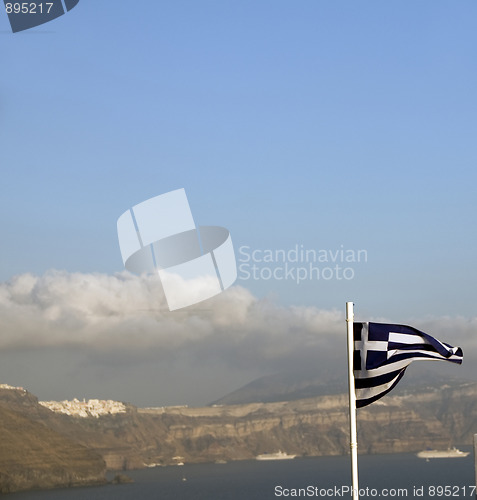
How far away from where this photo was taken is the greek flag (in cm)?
1023

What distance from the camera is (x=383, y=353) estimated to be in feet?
33.8

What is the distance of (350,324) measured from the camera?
32.2 ft

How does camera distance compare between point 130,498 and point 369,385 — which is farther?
point 130,498

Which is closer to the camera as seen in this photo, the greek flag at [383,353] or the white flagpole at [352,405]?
the white flagpole at [352,405]

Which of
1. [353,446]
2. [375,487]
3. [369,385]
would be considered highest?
[375,487]

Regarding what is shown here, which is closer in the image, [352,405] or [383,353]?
[352,405]

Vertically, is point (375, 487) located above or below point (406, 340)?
above

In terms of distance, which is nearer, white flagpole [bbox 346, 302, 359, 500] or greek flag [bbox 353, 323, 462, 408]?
white flagpole [bbox 346, 302, 359, 500]

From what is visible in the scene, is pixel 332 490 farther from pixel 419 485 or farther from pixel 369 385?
pixel 369 385

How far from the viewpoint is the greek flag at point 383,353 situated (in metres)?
10.2

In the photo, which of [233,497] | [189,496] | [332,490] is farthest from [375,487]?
[189,496]

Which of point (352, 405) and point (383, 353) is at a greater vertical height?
point (383, 353)

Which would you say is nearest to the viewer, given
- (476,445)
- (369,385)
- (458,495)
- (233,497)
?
(476,445)

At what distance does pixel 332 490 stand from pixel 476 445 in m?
197
